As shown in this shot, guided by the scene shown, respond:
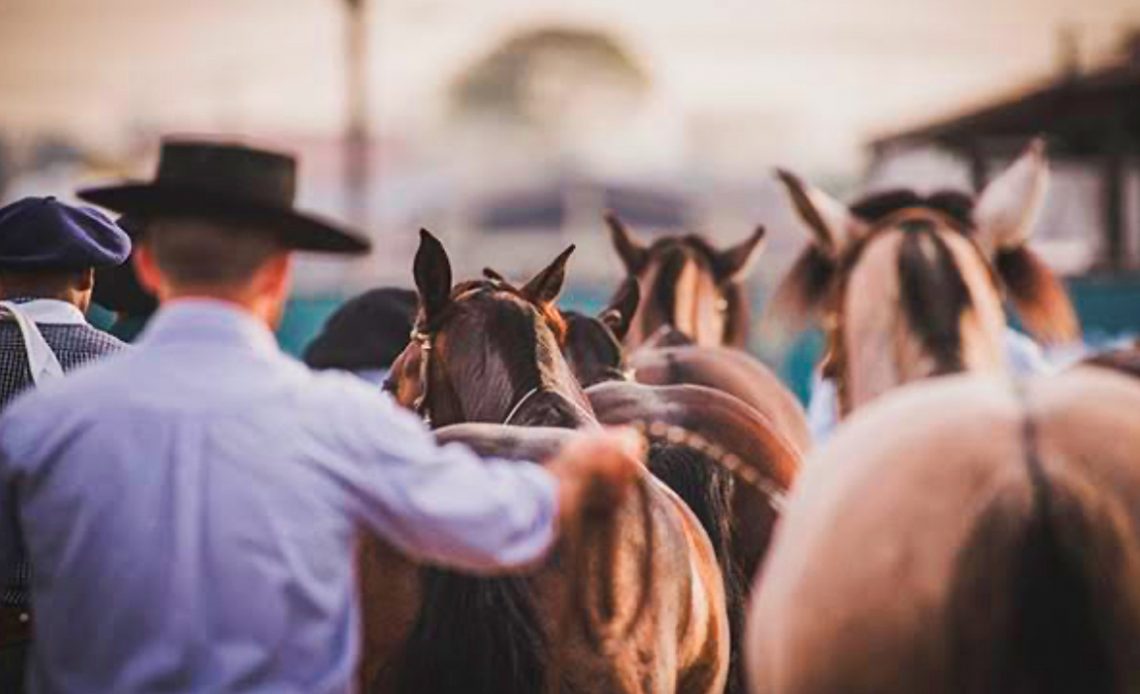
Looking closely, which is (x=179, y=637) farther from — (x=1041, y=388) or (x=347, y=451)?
(x=1041, y=388)

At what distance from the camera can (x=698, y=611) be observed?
508 centimetres

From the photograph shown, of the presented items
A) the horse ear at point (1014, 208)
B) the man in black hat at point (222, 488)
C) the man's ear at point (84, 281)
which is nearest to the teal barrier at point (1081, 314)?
the horse ear at point (1014, 208)

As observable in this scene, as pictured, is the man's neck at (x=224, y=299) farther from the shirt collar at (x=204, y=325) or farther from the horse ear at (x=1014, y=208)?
the horse ear at (x=1014, y=208)

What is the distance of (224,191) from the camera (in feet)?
11.6

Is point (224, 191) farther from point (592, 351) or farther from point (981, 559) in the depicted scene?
point (592, 351)

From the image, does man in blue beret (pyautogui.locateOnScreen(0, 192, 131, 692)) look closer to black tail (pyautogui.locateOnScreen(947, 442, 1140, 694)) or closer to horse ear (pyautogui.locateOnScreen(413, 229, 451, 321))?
horse ear (pyautogui.locateOnScreen(413, 229, 451, 321))

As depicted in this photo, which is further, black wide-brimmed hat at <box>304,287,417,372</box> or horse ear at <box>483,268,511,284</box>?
black wide-brimmed hat at <box>304,287,417,372</box>

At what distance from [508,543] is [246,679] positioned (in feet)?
1.76

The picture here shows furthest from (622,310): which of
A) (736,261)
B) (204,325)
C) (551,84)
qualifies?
(551,84)

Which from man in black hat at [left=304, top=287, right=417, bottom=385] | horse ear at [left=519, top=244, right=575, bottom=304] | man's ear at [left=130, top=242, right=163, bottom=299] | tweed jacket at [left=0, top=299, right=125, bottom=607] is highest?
man's ear at [left=130, top=242, right=163, bottom=299]

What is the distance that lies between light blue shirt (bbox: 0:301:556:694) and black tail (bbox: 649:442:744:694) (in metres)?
2.76

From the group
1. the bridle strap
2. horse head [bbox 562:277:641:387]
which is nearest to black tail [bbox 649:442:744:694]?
the bridle strap

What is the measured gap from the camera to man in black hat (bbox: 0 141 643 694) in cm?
333

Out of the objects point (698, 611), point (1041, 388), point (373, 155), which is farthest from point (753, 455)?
point (373, 155)
